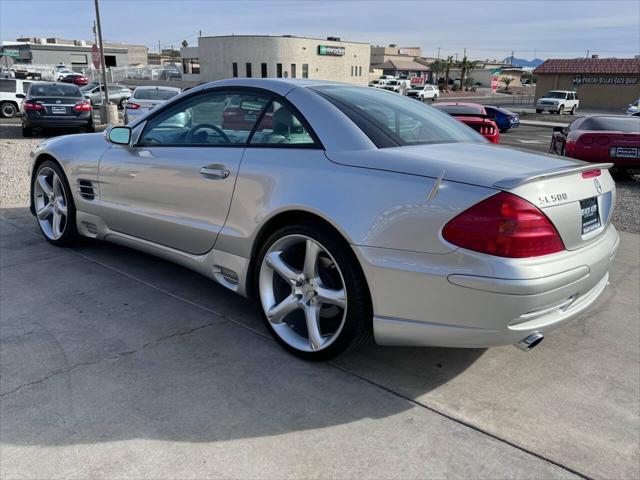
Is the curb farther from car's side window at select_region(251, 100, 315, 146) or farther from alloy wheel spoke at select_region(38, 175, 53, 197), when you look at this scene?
car's side window at select_region(251, 100, 315, 146)

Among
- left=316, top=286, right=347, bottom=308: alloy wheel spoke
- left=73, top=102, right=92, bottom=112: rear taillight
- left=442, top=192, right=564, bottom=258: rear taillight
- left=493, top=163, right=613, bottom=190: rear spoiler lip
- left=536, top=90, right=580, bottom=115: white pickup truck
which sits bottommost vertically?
left=536, top=90, right=580, bottom=115: white pickup truck

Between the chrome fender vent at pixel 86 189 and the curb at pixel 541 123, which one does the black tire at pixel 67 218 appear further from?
the curb at pixel 541 123

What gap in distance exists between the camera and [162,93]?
54.7 ft

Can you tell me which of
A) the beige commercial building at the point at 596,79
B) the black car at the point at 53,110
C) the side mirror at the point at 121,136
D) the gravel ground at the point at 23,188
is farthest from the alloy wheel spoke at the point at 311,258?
the beige commercial building at the point at 596,79

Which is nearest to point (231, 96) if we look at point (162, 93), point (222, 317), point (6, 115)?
point (222, 317)

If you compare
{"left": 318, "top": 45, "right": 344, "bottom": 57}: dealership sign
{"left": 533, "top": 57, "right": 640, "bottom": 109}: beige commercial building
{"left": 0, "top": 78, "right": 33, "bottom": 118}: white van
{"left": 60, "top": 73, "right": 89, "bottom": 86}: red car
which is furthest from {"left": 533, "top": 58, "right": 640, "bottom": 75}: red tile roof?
{"left": 0, "top": 78, "right": 33, "bottom": 118}: white van

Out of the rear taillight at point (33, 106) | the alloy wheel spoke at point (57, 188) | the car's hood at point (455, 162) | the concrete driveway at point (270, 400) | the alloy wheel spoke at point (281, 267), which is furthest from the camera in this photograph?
the rear taillight at point (33, 106)

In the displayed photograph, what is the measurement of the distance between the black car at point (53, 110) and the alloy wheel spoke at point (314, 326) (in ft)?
45.5

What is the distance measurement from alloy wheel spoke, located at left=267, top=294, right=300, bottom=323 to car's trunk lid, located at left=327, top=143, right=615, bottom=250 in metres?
0.81

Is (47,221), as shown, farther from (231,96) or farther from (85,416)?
(85,416)

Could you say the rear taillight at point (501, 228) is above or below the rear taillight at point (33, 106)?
above

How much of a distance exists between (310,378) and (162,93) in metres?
15.4

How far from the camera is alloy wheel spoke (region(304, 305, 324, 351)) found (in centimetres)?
301

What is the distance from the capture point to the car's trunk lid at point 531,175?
249 cm
